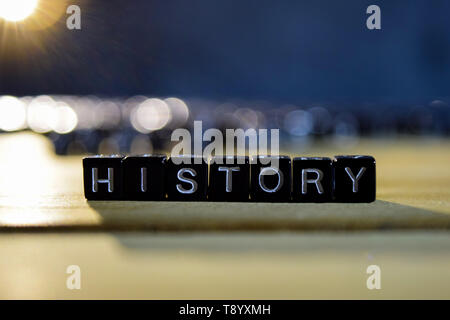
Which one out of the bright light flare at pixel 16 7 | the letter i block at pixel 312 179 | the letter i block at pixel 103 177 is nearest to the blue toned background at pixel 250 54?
the bright light flare at pixel 16 7

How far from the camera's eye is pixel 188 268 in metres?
0.91

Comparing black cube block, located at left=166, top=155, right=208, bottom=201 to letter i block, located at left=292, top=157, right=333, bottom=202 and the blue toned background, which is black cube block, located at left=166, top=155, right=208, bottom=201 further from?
the blue toned background

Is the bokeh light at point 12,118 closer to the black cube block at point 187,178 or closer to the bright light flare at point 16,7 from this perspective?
the bright light flare at point 16,7

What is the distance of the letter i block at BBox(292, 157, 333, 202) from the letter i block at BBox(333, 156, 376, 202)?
0.02 meters

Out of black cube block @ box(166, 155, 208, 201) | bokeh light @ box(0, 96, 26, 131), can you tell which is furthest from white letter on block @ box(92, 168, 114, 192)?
bokeh light @ box(0, 96, 26, 131)

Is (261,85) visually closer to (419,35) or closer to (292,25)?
(292,25)

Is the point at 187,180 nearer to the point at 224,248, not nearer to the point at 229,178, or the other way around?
the point at 229,178

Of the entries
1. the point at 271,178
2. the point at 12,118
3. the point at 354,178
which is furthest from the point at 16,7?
the point at 12,118

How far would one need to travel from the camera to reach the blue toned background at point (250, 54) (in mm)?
4332

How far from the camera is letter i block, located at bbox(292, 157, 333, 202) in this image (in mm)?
1333

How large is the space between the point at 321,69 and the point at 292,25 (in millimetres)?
633

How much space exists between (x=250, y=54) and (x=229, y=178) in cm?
378

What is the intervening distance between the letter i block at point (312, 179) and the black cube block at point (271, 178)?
0.02 meters
